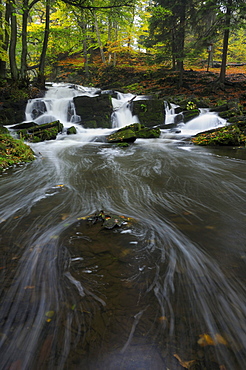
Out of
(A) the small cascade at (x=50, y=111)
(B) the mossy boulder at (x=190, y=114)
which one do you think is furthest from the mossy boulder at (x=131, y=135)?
(A) the small cascade at (x=50, y=111)

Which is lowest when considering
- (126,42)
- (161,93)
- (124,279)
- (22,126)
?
(124,279)

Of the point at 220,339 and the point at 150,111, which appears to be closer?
the point at 220,339

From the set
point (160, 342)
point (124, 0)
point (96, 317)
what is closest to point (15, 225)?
point (96, 317)

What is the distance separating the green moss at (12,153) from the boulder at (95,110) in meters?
7.04

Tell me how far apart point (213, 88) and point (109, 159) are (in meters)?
15.0

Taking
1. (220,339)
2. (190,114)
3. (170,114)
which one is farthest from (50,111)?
(220,339)

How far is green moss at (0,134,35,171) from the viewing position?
592 centimetres

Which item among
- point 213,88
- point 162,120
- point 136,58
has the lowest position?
point 162,120

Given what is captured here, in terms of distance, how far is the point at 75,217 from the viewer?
114 inches

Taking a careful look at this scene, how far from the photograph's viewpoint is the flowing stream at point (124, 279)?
3.94 feet

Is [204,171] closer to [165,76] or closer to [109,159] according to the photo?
[109,159]

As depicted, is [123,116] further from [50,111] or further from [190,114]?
[50,111]

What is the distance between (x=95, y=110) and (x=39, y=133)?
4584mm

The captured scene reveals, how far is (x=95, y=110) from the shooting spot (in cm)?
1370
